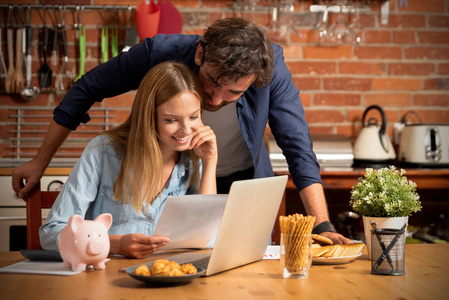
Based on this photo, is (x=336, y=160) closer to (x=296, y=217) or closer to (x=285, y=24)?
(x=285, y=24)

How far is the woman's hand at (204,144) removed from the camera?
4.83ft

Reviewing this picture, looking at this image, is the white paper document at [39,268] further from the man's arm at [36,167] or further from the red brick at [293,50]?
the red brick at [293,50]

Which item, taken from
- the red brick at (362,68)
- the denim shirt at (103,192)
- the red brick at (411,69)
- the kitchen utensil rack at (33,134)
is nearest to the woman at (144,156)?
the denim shirt at (103,192)

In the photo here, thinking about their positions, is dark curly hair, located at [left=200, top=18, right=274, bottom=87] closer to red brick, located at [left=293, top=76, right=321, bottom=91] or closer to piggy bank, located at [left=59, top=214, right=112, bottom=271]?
piggy bank, located at [left=59, top=214, right=112, bottom=271]

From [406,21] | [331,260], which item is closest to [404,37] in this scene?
[406,21]

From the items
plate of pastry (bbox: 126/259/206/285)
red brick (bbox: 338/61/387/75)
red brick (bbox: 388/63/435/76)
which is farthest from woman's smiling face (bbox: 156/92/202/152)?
red brick (bbox: 388/63/435/76)

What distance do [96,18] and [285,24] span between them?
1.01 meters

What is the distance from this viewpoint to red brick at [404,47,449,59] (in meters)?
3.17

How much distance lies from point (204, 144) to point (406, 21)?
205 centimetres

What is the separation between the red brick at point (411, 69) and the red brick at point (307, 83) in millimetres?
416

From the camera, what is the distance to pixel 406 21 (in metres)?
3.15

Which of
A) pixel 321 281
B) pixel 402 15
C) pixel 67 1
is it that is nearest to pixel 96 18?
pixel 67 1

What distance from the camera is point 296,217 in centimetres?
111

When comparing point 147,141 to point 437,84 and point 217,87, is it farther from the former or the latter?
point 437,84
